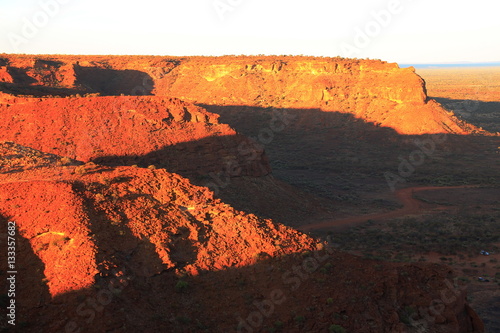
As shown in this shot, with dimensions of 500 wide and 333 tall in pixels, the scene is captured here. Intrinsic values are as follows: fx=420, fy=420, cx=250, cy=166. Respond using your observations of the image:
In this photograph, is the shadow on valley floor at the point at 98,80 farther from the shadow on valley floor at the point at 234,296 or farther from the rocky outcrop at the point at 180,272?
the shadow on valley floor at the point at 234,296

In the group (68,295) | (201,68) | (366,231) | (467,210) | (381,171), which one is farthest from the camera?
(201,68)

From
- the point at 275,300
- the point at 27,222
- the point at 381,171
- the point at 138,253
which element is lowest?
the point at 381,171

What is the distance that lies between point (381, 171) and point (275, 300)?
1564 inches

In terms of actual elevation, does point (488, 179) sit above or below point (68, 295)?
below

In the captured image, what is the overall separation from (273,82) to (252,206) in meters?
48.3

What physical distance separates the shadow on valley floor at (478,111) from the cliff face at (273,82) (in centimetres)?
2125

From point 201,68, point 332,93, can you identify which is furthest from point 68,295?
point 201,68

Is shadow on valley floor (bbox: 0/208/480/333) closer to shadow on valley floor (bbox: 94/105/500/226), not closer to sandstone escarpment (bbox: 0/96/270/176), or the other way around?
shadow on valley floor (bbox: 94/105/500/226)

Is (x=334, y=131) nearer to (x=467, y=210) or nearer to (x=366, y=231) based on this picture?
(x=467, y=210)

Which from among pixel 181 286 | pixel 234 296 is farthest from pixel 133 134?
pixel 234 296

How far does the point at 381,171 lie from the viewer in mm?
48031

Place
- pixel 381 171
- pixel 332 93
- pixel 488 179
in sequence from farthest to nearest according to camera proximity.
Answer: pixel 332 93 < pixel 381 171 < pixel 488 179

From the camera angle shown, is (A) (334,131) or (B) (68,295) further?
(A) (334,131)

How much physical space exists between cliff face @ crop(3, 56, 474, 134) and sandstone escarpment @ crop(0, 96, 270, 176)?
91.1ft
